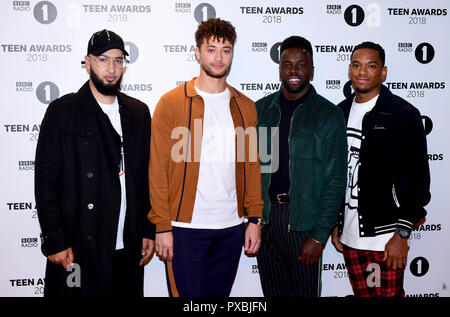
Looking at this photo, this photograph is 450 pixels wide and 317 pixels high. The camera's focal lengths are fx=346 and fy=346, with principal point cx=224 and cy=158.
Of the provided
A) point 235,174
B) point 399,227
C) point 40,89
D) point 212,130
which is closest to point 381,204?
point 399,227

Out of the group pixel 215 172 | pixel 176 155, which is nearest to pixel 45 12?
pixel 176 155

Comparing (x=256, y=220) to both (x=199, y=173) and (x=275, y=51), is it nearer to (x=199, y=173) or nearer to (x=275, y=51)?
(x=199, y=173)

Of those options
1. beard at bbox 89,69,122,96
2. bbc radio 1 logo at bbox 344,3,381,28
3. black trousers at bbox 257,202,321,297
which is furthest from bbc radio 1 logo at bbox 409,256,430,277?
beard at bbox 89,69,122,96

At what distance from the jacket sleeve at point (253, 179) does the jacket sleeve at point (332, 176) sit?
1.52 feet

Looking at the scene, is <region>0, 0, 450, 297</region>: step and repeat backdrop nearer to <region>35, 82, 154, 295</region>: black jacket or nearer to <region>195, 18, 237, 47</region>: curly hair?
<region>195, 18, 237, 47</region>: curly hair

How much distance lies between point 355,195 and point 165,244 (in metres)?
1.55

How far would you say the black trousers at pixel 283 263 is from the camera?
2.65 metres

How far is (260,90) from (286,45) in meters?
0.79

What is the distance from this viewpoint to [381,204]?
2727mm

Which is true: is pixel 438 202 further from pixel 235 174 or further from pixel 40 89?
pixel 40 89

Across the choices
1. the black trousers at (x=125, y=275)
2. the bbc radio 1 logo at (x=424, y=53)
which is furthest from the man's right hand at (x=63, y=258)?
the bbc radio 1 logo at (x=424, y=53)

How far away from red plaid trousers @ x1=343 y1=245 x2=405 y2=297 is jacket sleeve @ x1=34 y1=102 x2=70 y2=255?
222 centimetres

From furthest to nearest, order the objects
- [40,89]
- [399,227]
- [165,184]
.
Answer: [40,89] < [399,227] < [165,184]

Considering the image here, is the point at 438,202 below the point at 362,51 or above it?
below
